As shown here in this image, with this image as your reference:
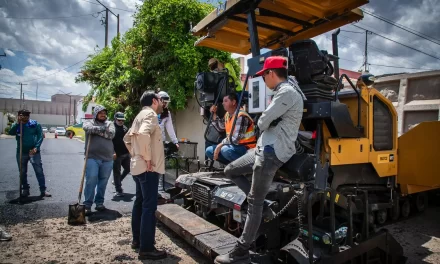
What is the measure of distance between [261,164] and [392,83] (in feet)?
15.4

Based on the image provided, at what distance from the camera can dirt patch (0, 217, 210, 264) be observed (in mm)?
3555

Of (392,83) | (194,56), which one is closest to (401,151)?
(392,83)

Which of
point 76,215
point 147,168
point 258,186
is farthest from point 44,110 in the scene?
point 258,186


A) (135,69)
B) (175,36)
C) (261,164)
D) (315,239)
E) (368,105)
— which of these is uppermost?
(175,36)

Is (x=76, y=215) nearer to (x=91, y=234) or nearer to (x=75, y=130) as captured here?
(x=91, y=234)

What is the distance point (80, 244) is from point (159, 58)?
6.71 metres

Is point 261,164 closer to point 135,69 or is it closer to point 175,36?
point 175,36

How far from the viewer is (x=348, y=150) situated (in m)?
3.88

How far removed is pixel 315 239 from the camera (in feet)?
9.69

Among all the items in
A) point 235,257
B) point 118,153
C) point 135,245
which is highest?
point 118,153

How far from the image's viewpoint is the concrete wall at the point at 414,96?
5.34 m

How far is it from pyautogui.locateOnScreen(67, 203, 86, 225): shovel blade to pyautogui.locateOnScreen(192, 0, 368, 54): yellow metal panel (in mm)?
3311

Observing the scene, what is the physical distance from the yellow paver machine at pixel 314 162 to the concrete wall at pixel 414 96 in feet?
3.41

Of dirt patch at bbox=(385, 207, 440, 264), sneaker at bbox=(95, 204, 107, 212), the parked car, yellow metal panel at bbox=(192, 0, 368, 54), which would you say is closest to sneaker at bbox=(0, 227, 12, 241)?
sneaker at bbox=(95, 204, 107, 212)
